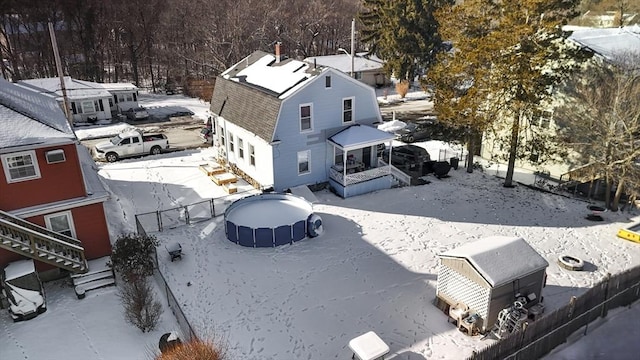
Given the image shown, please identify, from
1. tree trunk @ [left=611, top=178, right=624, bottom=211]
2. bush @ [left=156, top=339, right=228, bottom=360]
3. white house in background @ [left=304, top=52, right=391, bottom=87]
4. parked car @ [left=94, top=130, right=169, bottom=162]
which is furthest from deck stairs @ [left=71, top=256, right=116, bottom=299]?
white house in background @ [left=304, top=52, right=391, bottom=87]

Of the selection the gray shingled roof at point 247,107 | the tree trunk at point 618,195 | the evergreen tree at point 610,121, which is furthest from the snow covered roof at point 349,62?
the tree trunk at point 618,195

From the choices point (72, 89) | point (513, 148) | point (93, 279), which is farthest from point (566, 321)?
point (72, 89)

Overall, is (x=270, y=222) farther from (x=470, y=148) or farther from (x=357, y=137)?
(x=470, y=148)

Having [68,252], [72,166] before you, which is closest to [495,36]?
[72,166]

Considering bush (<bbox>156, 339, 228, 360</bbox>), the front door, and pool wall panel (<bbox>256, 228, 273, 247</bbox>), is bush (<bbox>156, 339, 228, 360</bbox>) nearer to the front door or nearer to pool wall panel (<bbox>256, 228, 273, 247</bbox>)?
pool wall panel (<bbox>256, 228, 273, 247</bbox>)

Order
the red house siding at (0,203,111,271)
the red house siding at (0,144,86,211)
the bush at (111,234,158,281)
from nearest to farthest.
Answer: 1. the red house siding at (0,144,86,211)
2. the bush at (111,234,158,281)
3. the red house siding at (0,203,111,271)

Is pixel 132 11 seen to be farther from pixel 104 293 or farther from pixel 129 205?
pixel 104 293

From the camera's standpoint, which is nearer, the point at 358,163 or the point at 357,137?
the point at 357,137
